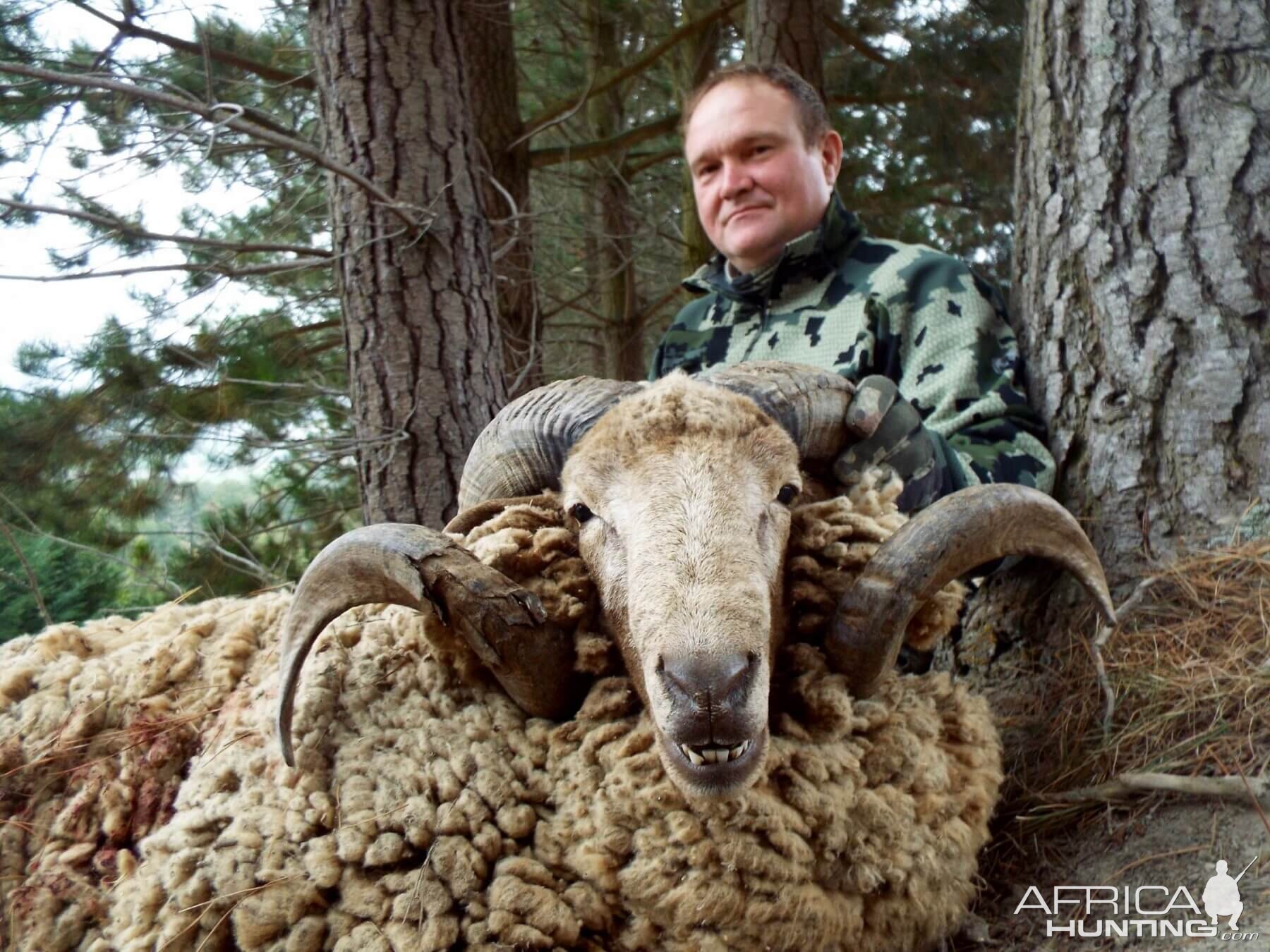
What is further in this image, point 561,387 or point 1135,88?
point 1135,88

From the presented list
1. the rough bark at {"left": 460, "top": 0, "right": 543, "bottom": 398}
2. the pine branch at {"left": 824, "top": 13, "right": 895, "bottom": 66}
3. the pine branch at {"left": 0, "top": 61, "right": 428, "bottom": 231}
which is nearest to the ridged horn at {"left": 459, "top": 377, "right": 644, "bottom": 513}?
the pine branch at {"left": 0, "top": 61, "right": 428, "bottom": 231}

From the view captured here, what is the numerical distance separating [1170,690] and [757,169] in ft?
8.11

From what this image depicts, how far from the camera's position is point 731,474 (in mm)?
2252

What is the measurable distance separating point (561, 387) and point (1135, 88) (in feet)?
6.87

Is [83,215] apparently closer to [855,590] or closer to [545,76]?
[855,590]

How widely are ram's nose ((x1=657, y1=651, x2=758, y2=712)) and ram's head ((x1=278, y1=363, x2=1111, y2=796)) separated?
0.03m

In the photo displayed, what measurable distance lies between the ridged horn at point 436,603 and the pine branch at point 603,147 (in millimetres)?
4900

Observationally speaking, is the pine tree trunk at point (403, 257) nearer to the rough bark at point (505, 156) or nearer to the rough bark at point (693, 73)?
the rough bark at point (505, 156)

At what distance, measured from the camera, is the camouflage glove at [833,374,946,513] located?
2559 mm

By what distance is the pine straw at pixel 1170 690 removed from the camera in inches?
93.7

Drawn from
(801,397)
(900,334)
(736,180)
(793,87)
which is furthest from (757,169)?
(801,397)

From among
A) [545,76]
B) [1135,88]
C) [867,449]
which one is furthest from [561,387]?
[545,76]

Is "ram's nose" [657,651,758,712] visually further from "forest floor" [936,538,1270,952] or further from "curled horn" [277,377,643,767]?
"forest floor" [936,538,1270,952]

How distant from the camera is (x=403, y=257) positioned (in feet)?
13.4
